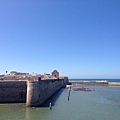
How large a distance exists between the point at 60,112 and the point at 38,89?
4.98 metres

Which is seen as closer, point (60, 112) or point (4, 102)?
point (60, 112)

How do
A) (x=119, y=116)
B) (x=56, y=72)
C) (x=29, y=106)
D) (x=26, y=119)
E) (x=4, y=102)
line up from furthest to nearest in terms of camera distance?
(x=56, y=72) < (x=4, y=102) < (x=29, y=106) < (x=119, y=116) < (x=26, y=119)

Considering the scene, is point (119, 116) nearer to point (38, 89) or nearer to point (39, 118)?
point (39, 118)

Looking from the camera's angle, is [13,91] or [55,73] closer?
[13,91]

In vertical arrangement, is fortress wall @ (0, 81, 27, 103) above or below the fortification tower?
below

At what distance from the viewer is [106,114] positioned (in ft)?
65.8

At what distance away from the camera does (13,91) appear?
26.5 m

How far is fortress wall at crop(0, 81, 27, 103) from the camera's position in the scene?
26188 mm

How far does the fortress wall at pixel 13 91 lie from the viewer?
85.9 ft

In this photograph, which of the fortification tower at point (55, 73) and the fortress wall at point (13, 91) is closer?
the fortress wall at point (13, 91)

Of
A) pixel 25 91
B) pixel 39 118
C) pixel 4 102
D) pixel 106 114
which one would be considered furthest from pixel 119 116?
Answer: pixel 4 102

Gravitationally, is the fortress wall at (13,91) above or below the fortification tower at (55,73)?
below

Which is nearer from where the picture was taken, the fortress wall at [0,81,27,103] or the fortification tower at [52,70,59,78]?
the fortress wall at [0,81,27,103]

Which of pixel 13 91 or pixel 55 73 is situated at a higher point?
pixel 55 73
